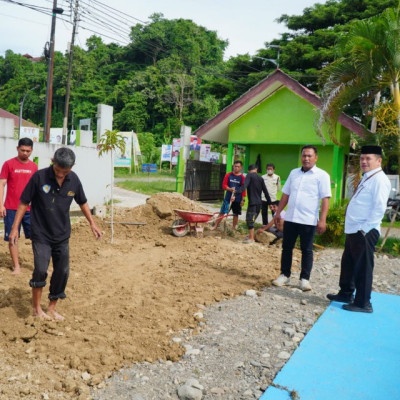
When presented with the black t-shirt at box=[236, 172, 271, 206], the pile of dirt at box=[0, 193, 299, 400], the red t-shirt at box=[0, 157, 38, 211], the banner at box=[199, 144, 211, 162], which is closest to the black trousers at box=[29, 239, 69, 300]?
the pile of dirt at box=[0, 193, 299, 400]

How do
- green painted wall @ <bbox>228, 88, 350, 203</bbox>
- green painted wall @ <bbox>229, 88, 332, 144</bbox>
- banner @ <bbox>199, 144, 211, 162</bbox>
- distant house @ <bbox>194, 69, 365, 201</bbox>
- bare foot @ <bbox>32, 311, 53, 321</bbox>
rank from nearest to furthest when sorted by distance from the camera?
bare foot @ <bbox>32, 311, 53, 321</bbox>, distant house @ <bbox>194, 69, 365, 201</bbox>, green painted wall @ <bbox>228, 88, 350, 203</bbox>, green painted wall @ <bbox>229, 88, 332, 144</bbox>, banner @ <bbox>199, 144, 211, 162</bbox>

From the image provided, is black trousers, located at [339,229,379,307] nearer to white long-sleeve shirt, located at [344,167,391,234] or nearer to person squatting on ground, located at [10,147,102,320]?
white long-sleeve shirt, located at [344,167,391,234]

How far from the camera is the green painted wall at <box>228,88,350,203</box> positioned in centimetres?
1471

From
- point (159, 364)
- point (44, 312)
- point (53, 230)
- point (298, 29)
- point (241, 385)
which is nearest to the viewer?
point (241, 385)

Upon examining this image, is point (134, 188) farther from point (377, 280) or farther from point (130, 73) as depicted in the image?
point (130, 73)

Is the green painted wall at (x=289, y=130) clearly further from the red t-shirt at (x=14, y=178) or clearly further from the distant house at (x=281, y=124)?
the red t-shirt at (x=14, y=178)

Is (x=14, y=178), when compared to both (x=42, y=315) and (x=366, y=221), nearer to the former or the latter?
(x=42, y=315)

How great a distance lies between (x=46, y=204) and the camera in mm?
3965

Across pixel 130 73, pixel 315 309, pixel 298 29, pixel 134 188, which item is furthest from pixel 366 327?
pixel 130 73

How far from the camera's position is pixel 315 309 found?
507 cm

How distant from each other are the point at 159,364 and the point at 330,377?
144 cm

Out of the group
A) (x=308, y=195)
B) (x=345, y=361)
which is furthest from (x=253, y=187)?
(x=345, y=361)

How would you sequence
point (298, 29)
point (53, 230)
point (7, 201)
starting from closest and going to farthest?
point (53, 230)
point (7, 201)
point (298, 29)

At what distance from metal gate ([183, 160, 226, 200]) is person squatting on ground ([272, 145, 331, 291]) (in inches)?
461
